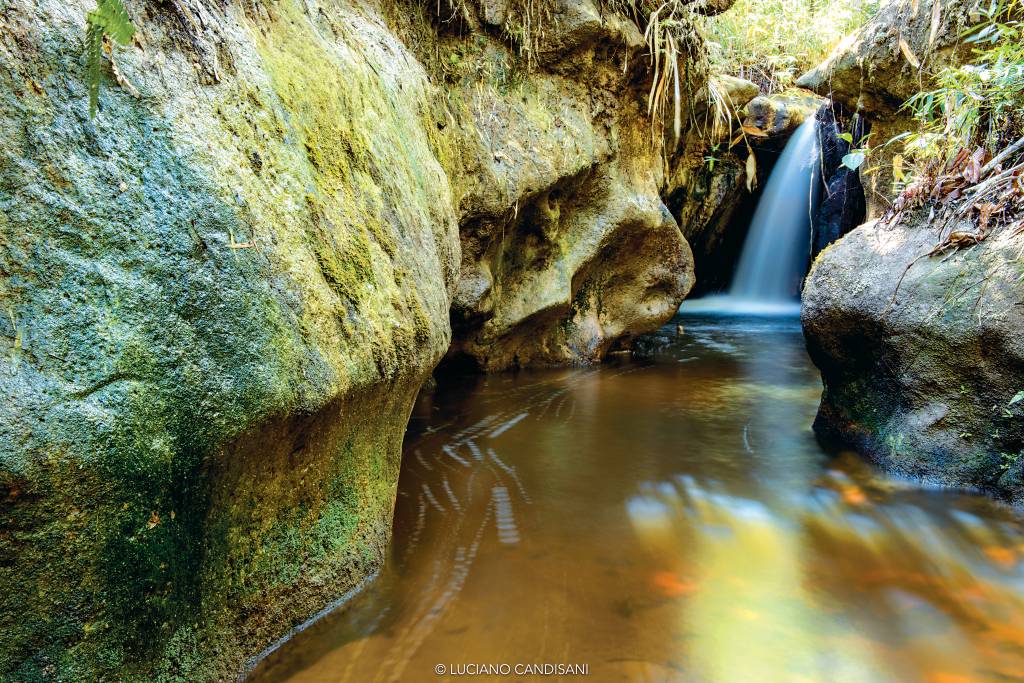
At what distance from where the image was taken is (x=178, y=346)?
155cm

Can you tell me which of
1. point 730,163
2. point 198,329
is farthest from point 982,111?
point 730,163

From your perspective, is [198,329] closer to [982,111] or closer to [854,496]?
[854,496]

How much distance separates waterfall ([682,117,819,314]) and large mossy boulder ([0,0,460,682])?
8677 mm

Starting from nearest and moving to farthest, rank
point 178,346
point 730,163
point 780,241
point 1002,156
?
point 178,346 → point 1002,156 → point 730,163 → point 780,241

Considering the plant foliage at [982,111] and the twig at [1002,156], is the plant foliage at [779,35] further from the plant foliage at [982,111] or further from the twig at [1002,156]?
the twig at [1002,156]

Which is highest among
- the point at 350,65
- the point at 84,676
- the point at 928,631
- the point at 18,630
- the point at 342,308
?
the point at 350,65

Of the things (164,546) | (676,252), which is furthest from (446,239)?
(676,252)

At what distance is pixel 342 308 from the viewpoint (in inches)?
79.1

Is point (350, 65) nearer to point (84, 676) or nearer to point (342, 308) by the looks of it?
point (342, 308)

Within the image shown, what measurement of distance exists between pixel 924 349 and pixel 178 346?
3358mm

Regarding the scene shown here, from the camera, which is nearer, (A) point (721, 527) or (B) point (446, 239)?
(A) point (721, 527)

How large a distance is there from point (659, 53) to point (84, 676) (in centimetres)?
582

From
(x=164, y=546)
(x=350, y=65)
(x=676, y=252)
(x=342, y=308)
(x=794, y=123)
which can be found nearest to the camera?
(x=164, y=546)

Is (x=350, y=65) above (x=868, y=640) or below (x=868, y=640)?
above
